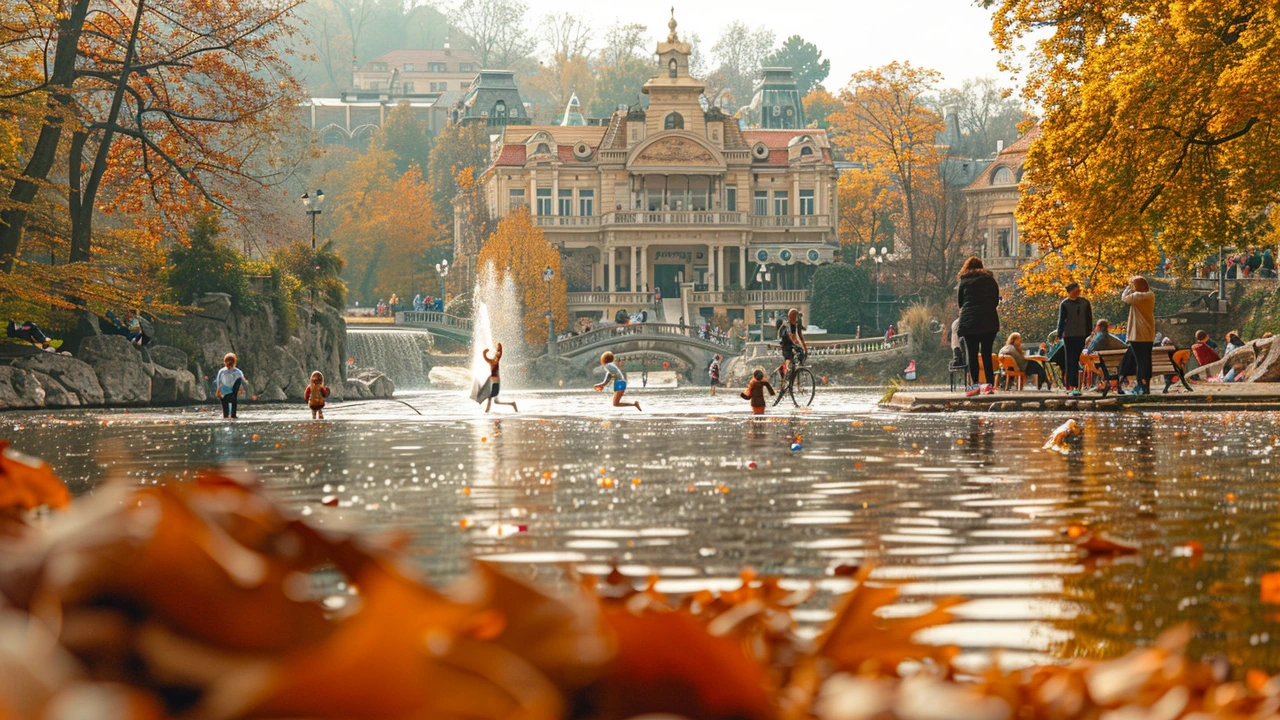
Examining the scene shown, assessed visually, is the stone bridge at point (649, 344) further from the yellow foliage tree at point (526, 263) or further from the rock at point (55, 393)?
the rock at point (55, 393)

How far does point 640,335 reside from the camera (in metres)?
69.9

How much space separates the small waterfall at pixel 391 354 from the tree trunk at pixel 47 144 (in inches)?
1329

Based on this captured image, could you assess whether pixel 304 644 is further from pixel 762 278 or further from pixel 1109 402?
pixel 762 278

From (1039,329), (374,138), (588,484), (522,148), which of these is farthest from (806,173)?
(588,484)

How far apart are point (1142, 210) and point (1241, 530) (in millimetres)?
19268

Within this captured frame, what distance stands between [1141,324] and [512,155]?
7009 centimetres

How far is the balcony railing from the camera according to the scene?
3282 inches

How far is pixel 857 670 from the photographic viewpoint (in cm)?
152

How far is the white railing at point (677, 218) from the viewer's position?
8475cm

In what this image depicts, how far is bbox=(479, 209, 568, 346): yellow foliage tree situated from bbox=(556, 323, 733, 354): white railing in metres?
3.51

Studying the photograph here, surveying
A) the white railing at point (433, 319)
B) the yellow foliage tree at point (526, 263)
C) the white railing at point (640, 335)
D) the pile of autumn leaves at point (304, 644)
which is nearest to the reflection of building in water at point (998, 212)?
the white railing at point (640, 335)

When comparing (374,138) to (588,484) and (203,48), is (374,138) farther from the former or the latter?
(588,484)

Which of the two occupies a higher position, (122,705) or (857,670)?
(122,705)

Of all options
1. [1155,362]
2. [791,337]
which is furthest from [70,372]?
[1155,362]
